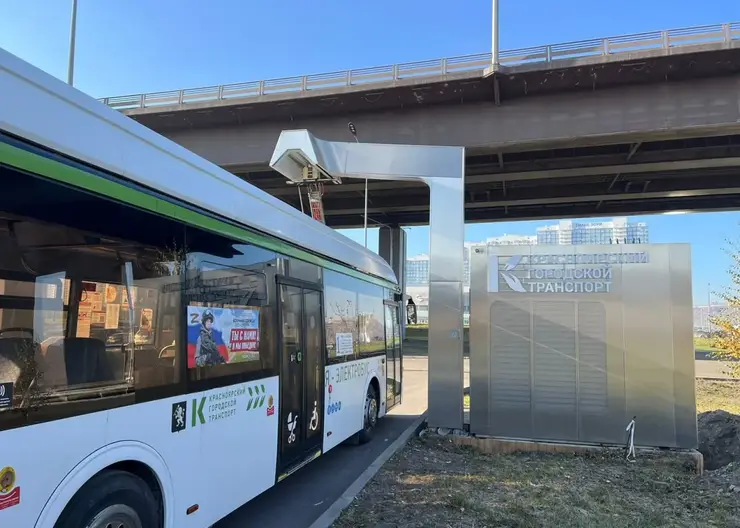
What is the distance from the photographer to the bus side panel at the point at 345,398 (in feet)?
23.1

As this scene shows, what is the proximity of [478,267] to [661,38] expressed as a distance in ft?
47.0

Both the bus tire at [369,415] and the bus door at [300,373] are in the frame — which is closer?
the bus door at [300,373]

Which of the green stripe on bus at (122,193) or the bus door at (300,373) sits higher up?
the green stripe on bus at (122,193)

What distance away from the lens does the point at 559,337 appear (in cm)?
849

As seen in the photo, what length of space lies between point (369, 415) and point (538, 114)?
51.7 feet

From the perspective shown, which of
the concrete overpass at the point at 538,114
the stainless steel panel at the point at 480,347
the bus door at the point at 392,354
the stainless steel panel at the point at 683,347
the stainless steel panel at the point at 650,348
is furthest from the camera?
the concrete overpass at the point at 538,114

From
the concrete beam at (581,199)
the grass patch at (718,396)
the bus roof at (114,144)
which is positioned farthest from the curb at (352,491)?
the concrete beam at (581,199)

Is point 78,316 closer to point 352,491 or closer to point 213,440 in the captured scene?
point 213,440

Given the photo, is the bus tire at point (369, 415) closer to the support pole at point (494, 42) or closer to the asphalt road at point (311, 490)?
the asphalt road at point (311, 490)

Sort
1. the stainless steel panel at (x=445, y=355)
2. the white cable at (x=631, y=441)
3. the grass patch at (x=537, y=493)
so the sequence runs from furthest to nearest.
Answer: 1. the stainless steel panel at (x=445, y=355)
2. the white cable at (x=631, y=441)
3. the grass patch at (x=537, y=493)

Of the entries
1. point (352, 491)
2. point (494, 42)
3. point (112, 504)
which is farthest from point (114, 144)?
point (494, 42)

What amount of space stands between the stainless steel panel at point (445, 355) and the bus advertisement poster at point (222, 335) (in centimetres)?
481

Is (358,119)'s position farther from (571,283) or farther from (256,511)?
(256,511)

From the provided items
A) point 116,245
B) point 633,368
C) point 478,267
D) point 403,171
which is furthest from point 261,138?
point 116,245
